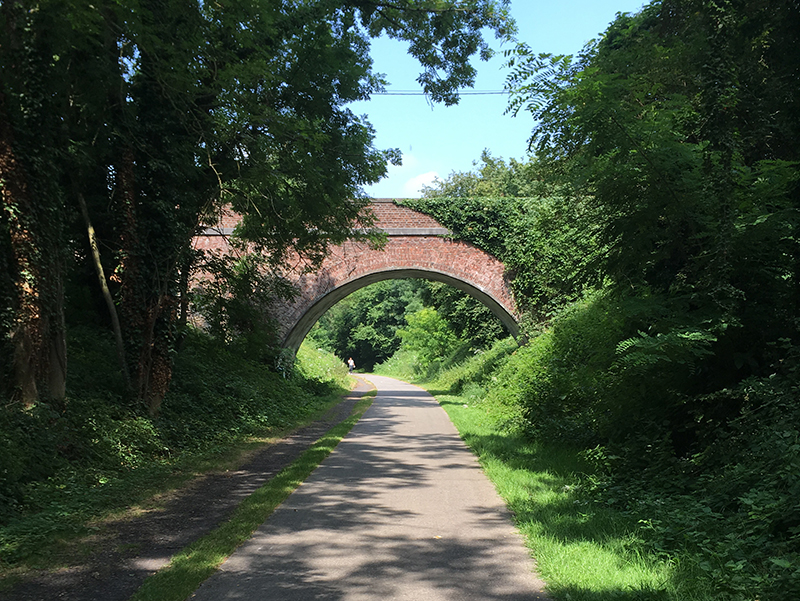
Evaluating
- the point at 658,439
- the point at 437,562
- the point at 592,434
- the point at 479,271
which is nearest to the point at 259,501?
the point at 437,562

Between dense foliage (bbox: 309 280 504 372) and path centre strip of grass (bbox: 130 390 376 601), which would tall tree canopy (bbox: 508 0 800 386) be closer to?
path centre strip of grass (bbox: 130 390 376 601)

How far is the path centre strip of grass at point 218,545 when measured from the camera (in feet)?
13.5

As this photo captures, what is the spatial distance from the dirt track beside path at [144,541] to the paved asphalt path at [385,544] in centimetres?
58

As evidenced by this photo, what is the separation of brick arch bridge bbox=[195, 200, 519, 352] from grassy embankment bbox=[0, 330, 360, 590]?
6.67 meters

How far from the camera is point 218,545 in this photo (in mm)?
5117

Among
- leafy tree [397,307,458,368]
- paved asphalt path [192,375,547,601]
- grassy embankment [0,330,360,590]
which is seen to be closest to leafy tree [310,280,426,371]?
leafy tree [397,307,458,368]

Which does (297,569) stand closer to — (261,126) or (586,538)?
(586,538)

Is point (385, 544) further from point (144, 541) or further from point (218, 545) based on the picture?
point (144, 541)

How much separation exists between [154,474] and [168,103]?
245 inches

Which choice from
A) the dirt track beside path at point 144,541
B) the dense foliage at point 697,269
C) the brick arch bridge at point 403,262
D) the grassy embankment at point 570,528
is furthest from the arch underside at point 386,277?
the dense foliage at point 697,269

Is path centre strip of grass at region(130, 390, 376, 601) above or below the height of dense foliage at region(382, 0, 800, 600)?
below

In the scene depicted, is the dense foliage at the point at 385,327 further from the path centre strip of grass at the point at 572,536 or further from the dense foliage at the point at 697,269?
the dense foliage at the point at 697,269

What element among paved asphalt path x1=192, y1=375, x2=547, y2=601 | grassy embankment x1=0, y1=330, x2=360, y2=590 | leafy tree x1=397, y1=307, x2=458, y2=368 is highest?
leafy tree x1=397, y1=307, x2=458, y2=368

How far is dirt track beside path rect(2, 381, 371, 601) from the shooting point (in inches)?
165
